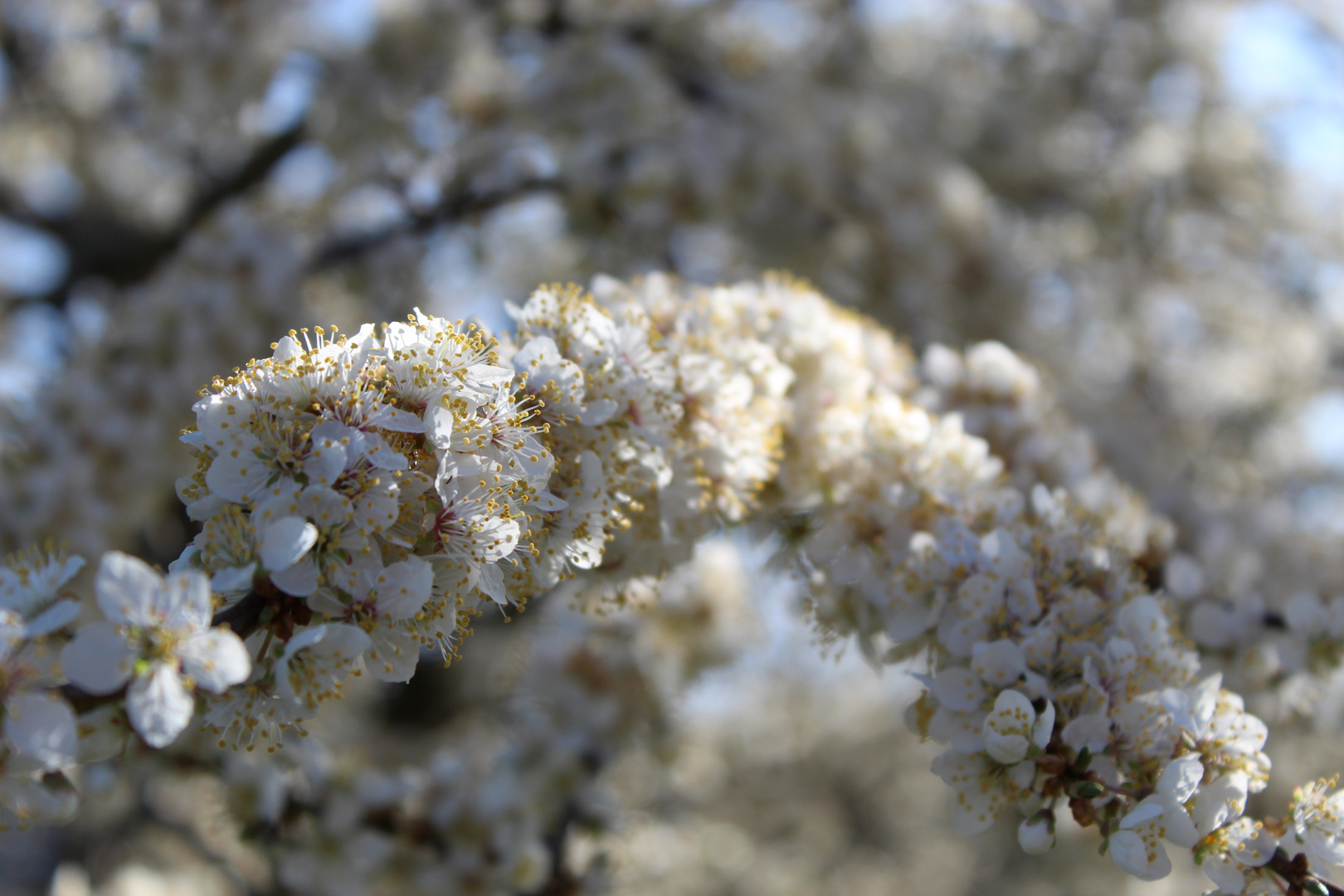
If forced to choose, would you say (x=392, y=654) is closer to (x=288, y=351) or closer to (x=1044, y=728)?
(x=288, y=351)

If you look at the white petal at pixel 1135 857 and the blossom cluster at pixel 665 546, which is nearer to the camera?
the blossom cluster at pixel 665 546

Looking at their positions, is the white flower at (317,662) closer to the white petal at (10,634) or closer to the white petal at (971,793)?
the white petal at (10,634)

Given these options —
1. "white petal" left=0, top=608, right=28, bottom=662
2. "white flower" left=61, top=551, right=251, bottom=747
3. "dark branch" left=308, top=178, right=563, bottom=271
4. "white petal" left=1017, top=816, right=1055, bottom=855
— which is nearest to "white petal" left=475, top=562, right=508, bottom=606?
"white flower" left=61, top=551, right=251, bottom=747

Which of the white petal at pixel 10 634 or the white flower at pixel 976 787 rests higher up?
the white petal at pixel 10 634

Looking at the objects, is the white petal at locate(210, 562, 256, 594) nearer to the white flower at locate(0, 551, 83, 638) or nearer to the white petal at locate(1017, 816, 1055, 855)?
the white flower at locate(0, 551, 83, 638)

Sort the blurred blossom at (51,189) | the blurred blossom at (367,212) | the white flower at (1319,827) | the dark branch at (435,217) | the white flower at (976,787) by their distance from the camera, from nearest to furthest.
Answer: the white flower at (1319,827), the white flower at (976,787), the dark branch at (435,217), the blurred blossom at (367,212), the blurred blossom at (51,189)

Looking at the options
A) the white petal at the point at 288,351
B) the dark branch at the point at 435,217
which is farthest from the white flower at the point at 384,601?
the dark branch at the point at 435,217

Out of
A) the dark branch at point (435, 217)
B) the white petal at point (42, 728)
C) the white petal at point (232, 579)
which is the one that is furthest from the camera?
the dark branch at point (435, 217)
